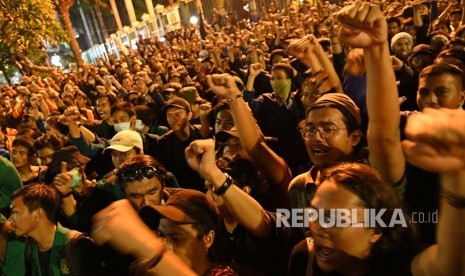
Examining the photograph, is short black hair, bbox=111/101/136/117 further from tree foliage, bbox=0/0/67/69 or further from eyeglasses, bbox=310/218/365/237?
tree foliage, bbox=0/0/67/69

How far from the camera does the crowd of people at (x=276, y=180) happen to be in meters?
1.65

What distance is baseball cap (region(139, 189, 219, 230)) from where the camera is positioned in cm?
216

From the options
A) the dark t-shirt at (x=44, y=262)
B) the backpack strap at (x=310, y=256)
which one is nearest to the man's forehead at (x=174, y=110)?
the dark t-shirt at (x=44, y=262)

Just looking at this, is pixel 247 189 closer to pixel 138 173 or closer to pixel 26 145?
pixel 138 173

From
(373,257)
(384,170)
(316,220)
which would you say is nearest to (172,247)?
(316,220)

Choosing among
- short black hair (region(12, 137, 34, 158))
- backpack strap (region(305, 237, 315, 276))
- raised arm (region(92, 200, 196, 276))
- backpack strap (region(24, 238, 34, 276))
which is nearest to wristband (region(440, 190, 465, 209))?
backpack strap (region(305, 237, 315, 276))

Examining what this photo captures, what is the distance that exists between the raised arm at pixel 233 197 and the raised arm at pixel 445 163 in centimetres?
100

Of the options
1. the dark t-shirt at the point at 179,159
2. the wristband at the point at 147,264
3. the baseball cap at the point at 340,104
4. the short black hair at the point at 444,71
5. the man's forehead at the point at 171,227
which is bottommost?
the dark t-shirt at the point at 179,159

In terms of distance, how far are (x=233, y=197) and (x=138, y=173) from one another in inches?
44.5

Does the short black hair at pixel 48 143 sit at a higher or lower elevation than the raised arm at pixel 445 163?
lower

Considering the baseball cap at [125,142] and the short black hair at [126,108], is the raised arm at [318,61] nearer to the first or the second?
the baseball cap at [125,142]

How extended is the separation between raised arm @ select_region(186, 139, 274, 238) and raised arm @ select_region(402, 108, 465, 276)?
1.00 m

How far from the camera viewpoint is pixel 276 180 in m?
2.83

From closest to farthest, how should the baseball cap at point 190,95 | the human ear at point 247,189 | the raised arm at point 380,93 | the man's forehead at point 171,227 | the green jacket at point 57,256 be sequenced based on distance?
the raised arm at point 380,93
the man's forehead at point 171,227
the human ear at point 247,189
the green jacket at point 57,256
the baseball cap at point 190,95
